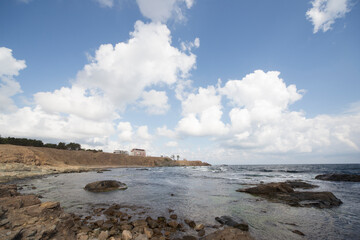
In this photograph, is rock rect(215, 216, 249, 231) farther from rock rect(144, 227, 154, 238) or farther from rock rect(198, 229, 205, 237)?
rock rect(144, 227, 154, 238)

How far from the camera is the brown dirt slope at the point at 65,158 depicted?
1915 inches

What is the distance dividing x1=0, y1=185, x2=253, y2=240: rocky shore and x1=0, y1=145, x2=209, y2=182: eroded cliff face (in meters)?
31.2

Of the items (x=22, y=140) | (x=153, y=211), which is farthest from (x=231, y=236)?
(x=22, y=140)

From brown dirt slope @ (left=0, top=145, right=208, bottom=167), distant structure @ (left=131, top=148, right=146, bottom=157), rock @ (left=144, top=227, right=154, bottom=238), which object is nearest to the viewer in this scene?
rock @ (left=144, top=227, right=154, bottom=238)

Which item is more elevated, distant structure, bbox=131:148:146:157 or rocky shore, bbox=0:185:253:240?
distant structure, bbox=131:148:146:157

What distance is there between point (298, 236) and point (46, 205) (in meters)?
15.7

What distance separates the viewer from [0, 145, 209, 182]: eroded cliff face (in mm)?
40625

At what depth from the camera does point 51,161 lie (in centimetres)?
6406

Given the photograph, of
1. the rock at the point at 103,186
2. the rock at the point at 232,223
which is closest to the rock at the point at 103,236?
the rock at the point at 232,223

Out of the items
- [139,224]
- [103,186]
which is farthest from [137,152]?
[139,224]

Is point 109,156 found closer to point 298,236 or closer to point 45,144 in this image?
point 45,144

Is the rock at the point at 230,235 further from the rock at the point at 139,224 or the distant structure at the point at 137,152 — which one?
the distant structure at the point at 137,152

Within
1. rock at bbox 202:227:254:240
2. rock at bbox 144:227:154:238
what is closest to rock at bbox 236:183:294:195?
rock at bbox 202:227:254:240

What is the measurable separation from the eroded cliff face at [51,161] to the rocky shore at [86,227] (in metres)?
31.2
